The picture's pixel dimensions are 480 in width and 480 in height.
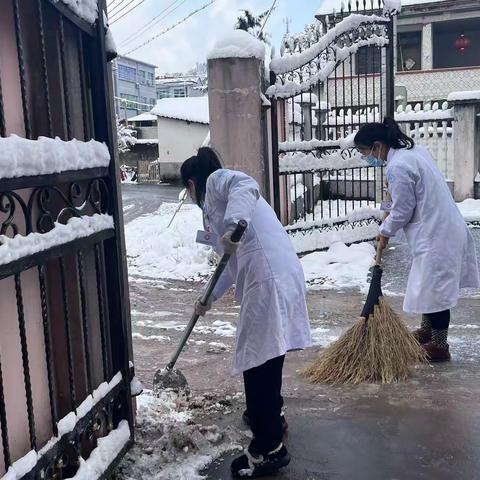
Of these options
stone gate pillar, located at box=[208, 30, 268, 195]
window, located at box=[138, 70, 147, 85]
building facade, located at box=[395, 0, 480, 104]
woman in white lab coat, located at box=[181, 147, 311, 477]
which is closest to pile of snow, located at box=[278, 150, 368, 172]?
stone gate pillar, located at box=[208, 30, 268, 195]

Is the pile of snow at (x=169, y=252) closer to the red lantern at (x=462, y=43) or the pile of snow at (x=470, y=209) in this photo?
the pile of snow at (x=470, y=209)

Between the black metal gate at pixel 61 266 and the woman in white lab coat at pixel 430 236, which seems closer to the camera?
the black metal gate at pixel 61 266

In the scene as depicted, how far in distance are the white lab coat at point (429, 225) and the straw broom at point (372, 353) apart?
218 millimetres

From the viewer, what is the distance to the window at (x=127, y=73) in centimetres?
4731

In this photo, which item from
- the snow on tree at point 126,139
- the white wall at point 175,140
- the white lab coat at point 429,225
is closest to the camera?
the white lab coat at point 429,225

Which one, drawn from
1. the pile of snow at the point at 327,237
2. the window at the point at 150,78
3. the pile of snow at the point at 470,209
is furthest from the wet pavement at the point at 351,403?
the window at the point at 150,78

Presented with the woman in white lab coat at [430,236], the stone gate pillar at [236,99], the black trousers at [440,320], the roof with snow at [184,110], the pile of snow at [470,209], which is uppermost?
the roof with snow at [184,110]

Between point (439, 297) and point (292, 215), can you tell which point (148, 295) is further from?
point (439, 297)

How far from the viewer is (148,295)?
21.2 feet

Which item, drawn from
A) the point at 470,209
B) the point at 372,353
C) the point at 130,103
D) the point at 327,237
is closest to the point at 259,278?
the point at 372,353

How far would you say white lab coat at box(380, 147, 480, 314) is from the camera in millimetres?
4043

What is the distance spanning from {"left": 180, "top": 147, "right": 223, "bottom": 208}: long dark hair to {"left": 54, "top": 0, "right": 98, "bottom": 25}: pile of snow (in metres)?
0.75

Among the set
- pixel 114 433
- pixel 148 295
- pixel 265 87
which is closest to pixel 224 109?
pixel 265 87

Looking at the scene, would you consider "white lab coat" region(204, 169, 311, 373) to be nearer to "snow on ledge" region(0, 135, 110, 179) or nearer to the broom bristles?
"snow on ledge" region(0, 135, 110, 179)
